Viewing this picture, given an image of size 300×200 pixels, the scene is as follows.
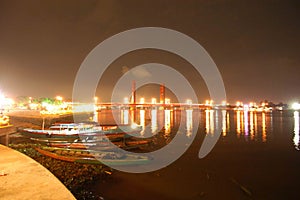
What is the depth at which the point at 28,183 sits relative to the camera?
531cm

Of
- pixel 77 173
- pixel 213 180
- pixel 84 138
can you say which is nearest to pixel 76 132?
pixel 84 138

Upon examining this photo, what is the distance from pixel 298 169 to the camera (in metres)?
17.2

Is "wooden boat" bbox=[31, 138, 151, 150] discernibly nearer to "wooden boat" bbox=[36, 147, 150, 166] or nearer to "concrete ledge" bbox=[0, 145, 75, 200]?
"wooden boat" bbox=[36, 147, 150, 166]

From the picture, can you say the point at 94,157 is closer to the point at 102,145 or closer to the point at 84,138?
the point at 102,145

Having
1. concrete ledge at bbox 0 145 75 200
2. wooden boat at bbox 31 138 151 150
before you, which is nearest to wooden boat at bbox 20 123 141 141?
wooden boat at bbox 31 138 151 150

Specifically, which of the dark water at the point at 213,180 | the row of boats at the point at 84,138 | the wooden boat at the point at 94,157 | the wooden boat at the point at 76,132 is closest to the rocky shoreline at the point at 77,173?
the wooden boat at the point at 94,157

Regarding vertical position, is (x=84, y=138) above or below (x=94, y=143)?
above

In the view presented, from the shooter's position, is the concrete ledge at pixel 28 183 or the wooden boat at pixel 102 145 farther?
the wooden boat at pixel 102 145

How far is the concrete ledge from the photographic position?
4.71m

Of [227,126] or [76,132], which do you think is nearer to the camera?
[76,132]

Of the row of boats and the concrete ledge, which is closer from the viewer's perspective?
the concrete ledge

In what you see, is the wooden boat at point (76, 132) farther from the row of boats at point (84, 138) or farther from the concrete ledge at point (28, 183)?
the concrete ledge at point (28, 183)

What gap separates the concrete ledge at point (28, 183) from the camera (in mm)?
4707

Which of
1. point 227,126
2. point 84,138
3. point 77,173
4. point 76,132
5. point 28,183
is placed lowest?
point 227,126
